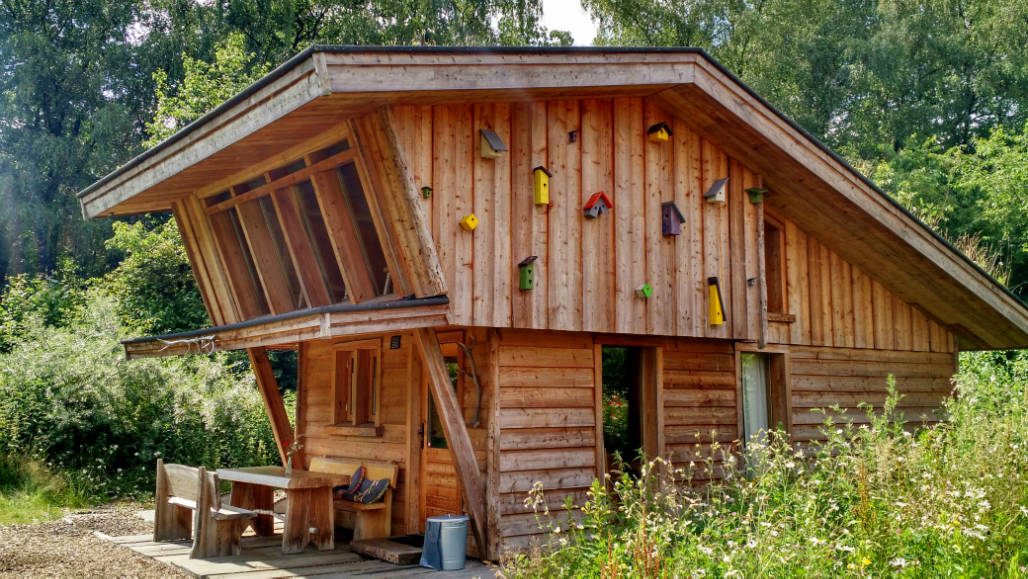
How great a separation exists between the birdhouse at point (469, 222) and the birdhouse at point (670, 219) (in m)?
2.50

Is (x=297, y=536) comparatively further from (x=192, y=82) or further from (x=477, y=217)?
(x=192, y=82)

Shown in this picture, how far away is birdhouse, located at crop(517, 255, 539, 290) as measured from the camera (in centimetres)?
830

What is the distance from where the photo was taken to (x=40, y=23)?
1115 inches

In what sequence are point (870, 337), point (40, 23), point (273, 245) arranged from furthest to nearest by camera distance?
point (40, 23) < point (870, 337) < point (273, 245)

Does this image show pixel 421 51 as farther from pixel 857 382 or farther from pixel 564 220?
pixel 857 382

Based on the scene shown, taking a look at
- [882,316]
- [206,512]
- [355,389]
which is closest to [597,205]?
[355,389]

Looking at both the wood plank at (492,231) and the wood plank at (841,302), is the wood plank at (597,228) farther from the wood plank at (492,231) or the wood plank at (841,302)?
the wood plank at (841,302)

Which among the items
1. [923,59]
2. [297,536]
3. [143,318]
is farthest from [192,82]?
[923,59]

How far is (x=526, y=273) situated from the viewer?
328 inches

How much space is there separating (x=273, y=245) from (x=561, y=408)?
373cm

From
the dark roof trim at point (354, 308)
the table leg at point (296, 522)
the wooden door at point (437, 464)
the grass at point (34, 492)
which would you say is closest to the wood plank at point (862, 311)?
the wooden door at point (437, 464)

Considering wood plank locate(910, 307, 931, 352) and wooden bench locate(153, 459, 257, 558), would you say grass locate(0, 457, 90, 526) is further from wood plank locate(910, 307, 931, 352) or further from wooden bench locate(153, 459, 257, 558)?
wood plank locate(910, 307, 931, 352)

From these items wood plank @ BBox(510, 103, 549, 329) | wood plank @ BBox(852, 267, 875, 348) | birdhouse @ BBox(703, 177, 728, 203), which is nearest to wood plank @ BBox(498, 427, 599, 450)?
wood plank @ BBox(510, 103, 549, 329)

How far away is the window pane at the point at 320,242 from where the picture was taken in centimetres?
911
